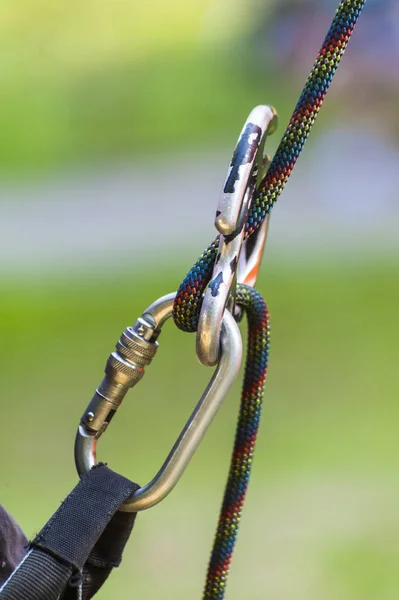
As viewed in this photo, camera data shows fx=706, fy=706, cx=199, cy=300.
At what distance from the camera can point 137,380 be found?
35cm

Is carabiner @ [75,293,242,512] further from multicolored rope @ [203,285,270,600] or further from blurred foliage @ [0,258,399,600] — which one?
blurred foliage @ [0,258,399,600]

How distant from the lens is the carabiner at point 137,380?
33cm

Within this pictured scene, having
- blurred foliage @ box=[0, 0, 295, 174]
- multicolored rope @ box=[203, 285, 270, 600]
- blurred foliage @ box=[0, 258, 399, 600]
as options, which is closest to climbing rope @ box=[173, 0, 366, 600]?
multicolored rope @ box=[203, 285, 270, 600]

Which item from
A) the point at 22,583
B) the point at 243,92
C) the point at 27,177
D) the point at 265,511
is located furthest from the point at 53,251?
the point at 22,583

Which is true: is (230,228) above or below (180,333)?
above

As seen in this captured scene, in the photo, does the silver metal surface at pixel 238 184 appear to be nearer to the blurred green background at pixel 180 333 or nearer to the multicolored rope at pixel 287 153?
the multicolored rope at pixel 287 153

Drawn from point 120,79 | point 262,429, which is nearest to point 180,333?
point 262,429

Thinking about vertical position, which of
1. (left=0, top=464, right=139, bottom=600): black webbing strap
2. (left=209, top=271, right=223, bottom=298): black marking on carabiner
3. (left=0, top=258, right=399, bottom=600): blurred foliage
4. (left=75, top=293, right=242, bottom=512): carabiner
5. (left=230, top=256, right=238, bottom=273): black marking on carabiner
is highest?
(left=230, top=256, right=238, bottom=273): black marking on carabiner

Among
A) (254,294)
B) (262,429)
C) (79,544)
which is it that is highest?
(254,294)

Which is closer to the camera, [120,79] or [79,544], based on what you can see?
[79,544]

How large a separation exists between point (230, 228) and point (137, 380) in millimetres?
93

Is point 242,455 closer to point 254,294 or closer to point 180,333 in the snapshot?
point 254,294

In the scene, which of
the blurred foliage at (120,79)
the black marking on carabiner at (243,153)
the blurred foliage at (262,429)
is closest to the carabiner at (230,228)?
the black marking on carabiner at (243,153)

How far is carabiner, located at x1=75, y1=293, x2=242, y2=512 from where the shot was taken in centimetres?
33
